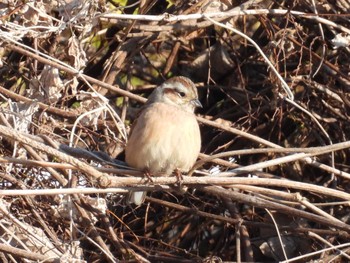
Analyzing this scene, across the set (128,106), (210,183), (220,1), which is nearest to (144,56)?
(128,106)

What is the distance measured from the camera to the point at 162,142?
464 centimetres

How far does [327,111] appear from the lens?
18.3 feet

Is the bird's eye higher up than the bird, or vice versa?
the bird's eye

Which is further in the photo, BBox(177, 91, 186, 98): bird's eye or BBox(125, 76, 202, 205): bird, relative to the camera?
BBox(177, 91, 186, 98): bird's eye

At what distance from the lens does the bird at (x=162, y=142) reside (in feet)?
15.1

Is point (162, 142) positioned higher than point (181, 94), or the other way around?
point (181, 94)

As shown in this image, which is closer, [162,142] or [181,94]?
[162,142]

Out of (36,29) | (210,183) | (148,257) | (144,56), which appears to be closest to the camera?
(210,183)

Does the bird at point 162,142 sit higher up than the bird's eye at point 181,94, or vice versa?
the bird's eye at point 181,94

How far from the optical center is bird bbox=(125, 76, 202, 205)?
4590mm

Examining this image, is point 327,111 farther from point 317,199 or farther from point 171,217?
point 171,217

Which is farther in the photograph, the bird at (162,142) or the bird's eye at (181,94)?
the bird's eye at (181,94)

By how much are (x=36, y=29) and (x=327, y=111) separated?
1.94 meters

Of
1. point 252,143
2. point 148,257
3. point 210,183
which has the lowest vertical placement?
point 148,257
